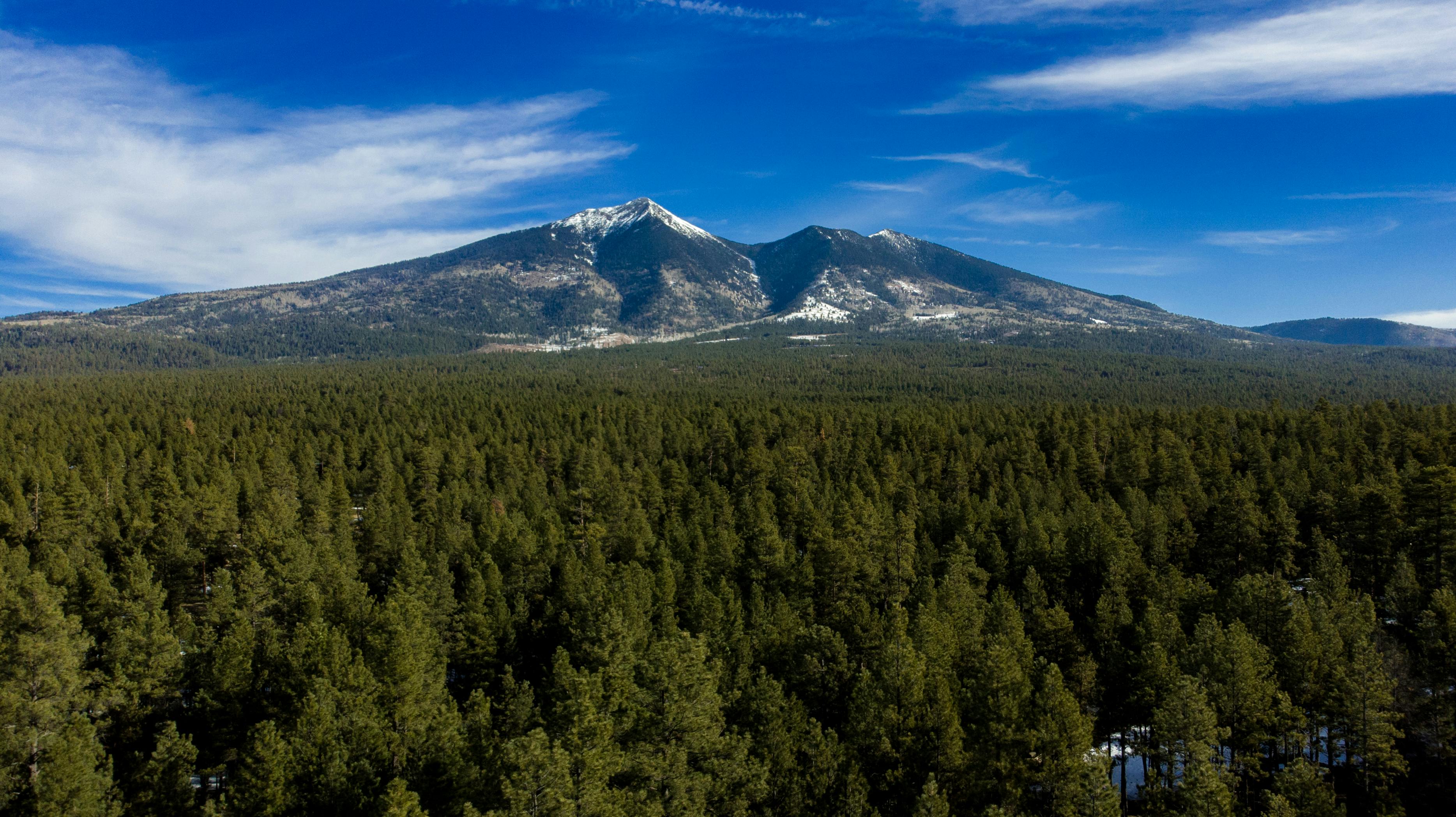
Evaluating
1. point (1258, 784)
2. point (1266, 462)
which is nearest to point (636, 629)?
point (1258, 784)

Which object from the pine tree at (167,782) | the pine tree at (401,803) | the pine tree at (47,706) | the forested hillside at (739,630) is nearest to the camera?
the pine tree at (401,803)

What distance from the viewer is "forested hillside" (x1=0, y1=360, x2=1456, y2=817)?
25688 mm

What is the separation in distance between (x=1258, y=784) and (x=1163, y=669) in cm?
859

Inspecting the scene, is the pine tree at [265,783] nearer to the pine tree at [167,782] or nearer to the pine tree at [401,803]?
the pine tree at [167,782]

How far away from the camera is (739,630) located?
36.9 m

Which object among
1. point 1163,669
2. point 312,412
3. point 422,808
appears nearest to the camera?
point 422,808

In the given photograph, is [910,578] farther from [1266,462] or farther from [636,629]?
[1266,462]

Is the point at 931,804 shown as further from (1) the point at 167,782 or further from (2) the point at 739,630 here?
(1) the point at 167,782

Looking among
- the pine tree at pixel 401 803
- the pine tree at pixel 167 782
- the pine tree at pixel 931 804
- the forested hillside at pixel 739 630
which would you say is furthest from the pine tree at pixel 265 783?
the pine tree at pixel 931 804

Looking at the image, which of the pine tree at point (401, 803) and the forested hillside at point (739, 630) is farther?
the forested hillside at point (739, 630)

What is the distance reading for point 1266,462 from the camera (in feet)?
232

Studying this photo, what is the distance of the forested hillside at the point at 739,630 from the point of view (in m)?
25.7

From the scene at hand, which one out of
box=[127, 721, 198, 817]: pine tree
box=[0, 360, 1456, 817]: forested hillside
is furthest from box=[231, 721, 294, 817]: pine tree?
Answer: box=[127, 721, 198, 817]: pine tree

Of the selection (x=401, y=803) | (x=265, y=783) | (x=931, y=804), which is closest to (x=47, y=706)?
(x=265, y=783)
